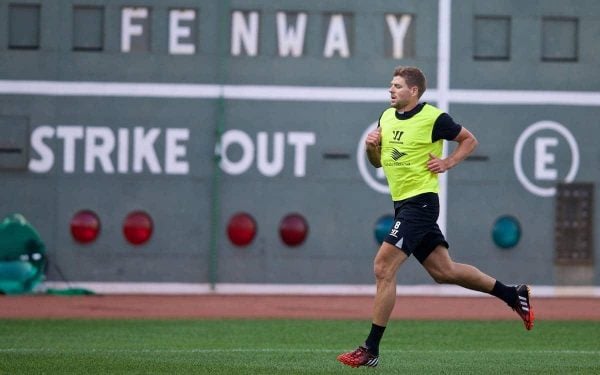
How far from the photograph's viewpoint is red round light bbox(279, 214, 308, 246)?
1861cm

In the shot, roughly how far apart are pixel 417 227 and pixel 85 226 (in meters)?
8.75

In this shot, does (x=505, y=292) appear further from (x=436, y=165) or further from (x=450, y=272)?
(x=436, y=165)

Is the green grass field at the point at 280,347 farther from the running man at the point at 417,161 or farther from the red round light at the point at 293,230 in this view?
the red round light at the point at 293,230

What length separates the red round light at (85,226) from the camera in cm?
1839

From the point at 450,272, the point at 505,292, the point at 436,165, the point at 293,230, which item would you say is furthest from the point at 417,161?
the point at 293,230

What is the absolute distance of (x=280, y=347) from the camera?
483 inches

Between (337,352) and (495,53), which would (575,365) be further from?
(495,53)

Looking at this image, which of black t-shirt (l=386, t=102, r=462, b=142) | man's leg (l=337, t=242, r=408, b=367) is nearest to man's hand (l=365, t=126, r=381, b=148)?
black t-shirt (l=386, t=102, r=462, b=142)

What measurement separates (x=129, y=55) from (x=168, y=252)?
2.45 meters

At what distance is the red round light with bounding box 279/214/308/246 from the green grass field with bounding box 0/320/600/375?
3.17 meters

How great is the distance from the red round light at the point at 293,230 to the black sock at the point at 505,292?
7.69 metres

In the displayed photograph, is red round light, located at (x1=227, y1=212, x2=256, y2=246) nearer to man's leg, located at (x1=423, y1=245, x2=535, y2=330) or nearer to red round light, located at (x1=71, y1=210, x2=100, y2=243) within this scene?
red round light, located at (x1=71, y1=210, x2=100, y2=243)

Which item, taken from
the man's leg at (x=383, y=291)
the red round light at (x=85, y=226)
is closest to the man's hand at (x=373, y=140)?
the man's leg at (x=383, y=291)

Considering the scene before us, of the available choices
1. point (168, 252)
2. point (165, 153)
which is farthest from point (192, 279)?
point (165, 153)
